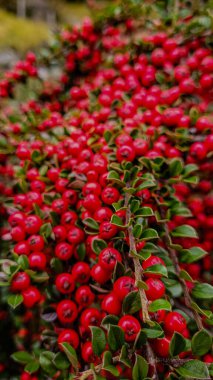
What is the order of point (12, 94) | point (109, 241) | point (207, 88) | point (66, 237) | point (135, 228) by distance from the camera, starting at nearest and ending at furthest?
point (135, 228) < point (109, 241) < point (66, 237) < point (207, 88) < point (12, 94)

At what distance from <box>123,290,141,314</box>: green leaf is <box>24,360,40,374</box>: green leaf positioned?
1.69ft

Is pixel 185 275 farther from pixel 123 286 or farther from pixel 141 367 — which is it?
pixel 141 367

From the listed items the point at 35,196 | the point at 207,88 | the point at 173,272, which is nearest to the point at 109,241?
the point at 173,272

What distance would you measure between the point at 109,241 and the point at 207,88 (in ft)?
3.42

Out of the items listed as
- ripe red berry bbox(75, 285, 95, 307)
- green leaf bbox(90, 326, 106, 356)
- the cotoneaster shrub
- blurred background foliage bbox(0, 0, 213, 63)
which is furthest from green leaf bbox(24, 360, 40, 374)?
blurred background foliage bbox(0, 0, 213, 63)

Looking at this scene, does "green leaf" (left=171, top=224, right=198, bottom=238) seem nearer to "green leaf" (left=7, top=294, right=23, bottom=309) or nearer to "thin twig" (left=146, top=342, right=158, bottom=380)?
"thin twig" (left=146, top=342, right=158, bottom=380)

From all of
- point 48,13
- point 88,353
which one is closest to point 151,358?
point 88,353

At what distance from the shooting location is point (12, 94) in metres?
2.17

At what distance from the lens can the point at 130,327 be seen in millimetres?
877

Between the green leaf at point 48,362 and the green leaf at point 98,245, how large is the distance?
38 centimetres

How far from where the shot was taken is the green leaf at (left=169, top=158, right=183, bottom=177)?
1.28 metres

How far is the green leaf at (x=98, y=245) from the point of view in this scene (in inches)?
41.7

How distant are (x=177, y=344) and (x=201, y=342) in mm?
76

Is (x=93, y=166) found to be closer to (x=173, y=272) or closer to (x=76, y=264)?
(x=76, y=264)
